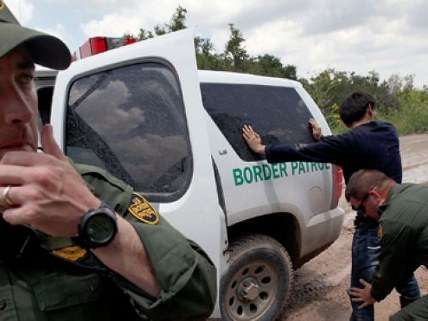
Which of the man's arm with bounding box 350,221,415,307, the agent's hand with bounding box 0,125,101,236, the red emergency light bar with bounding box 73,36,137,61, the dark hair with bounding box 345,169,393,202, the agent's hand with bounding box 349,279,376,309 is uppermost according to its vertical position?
the red emergency light bar with bounding box 73,36,137,61

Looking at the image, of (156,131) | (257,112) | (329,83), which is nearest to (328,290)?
(257,112)

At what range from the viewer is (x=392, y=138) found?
119 inches

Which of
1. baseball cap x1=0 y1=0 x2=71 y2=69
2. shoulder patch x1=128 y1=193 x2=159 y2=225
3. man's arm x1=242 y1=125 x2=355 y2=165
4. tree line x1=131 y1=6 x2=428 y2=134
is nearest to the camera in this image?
baseball cap x1=0 y1=0 x2=71 y2=69

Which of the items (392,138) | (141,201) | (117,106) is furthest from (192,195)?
(392,138)

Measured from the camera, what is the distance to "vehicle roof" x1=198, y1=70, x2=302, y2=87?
303 cm

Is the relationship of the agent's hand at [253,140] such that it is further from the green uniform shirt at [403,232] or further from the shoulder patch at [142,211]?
the shoulder patch at [142,211]

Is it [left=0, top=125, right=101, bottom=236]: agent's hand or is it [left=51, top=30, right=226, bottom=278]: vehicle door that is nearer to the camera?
[left=0, top=125, right=101, bottom=236]: agent's hand

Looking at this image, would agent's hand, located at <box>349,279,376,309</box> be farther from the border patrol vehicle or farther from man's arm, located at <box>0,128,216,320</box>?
man's arm, located at <box>0,128,216,320</box>

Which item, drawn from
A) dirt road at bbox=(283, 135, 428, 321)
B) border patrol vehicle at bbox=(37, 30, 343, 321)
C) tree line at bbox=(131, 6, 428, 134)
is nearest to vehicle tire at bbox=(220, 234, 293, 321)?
border patrol vehicle at bbox=(37, 30, 343, 321)

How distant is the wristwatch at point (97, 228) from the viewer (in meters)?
0.83

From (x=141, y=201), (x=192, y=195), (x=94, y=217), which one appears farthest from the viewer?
(x=192, y=195)

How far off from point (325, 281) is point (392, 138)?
5.94 ft

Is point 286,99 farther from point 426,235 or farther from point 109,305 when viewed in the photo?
point 109,305

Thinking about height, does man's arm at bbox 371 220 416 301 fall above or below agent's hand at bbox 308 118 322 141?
below
